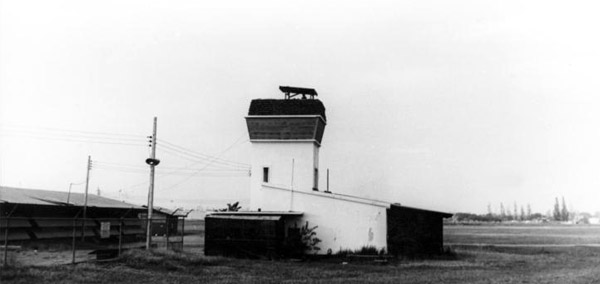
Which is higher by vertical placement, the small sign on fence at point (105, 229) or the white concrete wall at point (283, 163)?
the white concrete wall at point (283, 163)

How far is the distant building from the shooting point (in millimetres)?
26703

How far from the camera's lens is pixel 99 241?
39938mm

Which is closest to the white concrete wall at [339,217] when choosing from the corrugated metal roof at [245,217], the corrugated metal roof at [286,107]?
the corrugated metal roof at [245,217]

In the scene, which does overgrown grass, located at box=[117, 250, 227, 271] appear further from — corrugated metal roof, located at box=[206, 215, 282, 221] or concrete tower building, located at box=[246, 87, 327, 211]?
concrete tower building, located at box=[246, 87, 327, 211]

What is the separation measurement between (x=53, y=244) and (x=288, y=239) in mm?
16195

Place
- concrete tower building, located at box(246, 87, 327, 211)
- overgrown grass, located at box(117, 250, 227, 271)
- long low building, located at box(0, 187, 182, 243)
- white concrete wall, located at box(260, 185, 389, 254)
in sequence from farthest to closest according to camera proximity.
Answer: long low building, located at box(0, 187, 182, 243) → concrete tower building, located at box(246, 87, 327, 211) → white concrete wall, located at box(260, 185, 389, 254) → overgrown grass, located at box(117, 250, 227, 271)

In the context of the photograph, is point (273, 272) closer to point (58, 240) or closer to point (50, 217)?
point (58, 240)

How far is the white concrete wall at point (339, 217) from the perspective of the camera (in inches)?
1084

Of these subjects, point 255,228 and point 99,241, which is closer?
point 255,228

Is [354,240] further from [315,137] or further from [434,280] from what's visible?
[434,280]

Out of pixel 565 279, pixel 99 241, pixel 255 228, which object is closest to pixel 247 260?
pixel 255 228

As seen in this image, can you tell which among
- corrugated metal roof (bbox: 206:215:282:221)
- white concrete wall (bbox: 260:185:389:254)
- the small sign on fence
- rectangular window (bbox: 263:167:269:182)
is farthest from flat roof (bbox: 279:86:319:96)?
the small sign on fence

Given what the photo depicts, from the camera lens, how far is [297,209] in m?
29.2

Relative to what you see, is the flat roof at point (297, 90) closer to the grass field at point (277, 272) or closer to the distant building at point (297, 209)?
the distant building at point (297, 209)
